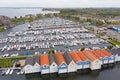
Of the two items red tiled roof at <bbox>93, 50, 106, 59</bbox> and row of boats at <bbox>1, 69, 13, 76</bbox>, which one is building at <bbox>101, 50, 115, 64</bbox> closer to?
red tiled roof at <bbox>93, 50, 106, 59</bbox>

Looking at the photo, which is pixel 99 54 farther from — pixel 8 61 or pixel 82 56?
pixel 8 61

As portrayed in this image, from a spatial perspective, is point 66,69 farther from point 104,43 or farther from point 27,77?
point 104,43

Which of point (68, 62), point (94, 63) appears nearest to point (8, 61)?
point (68, 62)

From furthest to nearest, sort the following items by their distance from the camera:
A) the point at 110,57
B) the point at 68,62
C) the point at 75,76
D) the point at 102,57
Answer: the point at 110,57
the point at 102,57
the point at 68,62
the point at 75,76

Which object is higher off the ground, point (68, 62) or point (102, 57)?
point (102, 57)

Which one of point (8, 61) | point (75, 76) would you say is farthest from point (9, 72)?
point (75, 76)

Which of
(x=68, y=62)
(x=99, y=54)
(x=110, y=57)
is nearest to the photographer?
(x=68, y=62)

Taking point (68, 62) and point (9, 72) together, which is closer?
point (68, 62)

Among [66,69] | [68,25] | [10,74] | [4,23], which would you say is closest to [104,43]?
[66,69]

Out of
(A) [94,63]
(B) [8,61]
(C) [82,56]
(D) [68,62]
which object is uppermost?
(C) [82,56]
